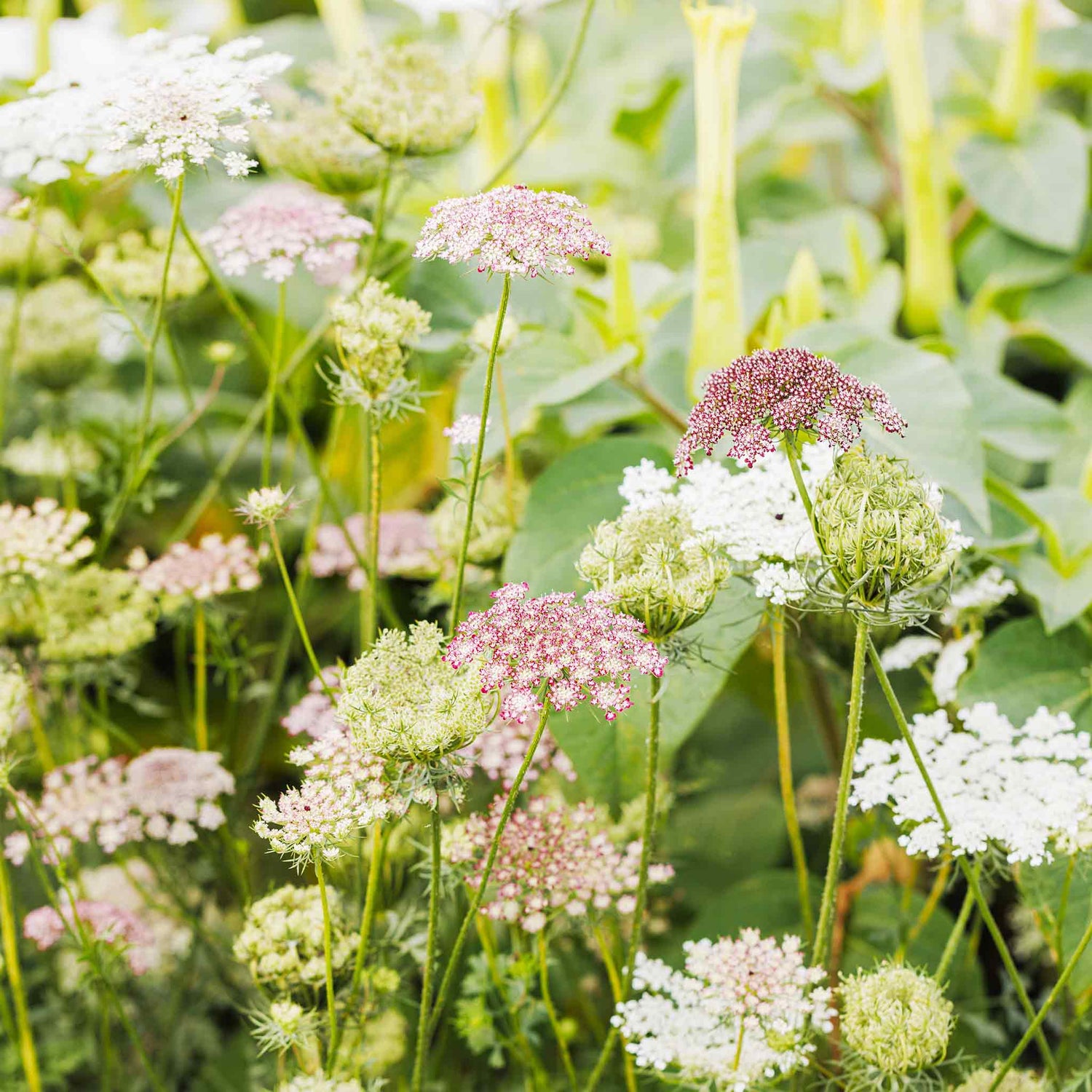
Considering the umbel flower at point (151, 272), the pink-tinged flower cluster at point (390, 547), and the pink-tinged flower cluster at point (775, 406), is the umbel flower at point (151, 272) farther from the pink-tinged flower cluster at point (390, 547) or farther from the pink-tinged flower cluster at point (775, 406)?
the pink-tinged flower cluster at point (775, 406)

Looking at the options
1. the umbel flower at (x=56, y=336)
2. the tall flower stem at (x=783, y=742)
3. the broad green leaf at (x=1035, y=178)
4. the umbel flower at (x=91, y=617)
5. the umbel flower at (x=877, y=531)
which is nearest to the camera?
the umbel flower at (x=877, y=531)

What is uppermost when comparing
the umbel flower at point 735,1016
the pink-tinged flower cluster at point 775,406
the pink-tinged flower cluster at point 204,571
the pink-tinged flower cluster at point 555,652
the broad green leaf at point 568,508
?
the pink-tinged flower cluster at point 775,406

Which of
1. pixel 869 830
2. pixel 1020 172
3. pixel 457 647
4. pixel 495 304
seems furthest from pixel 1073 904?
pixel 1020 172

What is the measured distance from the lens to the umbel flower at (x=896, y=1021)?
35 cm

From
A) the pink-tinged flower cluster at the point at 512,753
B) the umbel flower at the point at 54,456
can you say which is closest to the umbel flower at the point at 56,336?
the umbel flower at the point at 54,456

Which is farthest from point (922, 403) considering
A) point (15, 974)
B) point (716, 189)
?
point (15, 974)

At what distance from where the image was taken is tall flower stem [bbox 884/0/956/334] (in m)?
0.74

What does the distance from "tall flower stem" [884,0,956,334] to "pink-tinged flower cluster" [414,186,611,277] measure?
50 centimetres

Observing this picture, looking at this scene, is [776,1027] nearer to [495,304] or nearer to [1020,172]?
[495,304]

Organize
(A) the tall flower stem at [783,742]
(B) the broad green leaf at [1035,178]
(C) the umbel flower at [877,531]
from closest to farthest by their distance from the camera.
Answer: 1. (C) the umbel flower at [877,531]
2. (A) the tall flower stem at [783,742]
3. (B) the broad green leaf at [1035,178]

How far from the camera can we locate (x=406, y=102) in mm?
508

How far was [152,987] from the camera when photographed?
648mm

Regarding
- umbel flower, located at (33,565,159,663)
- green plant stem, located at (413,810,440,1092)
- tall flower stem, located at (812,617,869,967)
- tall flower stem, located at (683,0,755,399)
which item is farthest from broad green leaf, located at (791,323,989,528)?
umbel flower, located at (33,565,159,663)

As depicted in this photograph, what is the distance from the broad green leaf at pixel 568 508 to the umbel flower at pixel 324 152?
0.18 meters
